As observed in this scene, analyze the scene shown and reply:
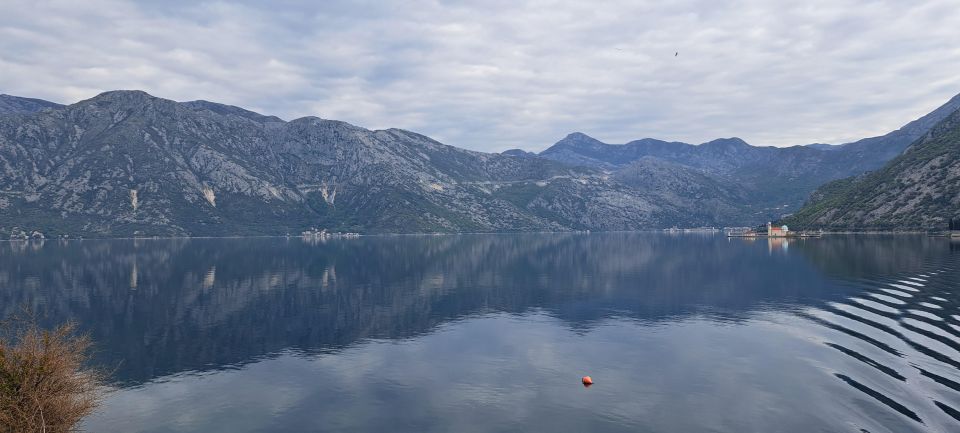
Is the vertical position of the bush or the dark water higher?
the bush

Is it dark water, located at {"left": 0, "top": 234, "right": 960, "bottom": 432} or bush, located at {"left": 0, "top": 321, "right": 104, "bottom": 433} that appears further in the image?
dark water, located at {"left": 0, "top": 234, "right": 960, "bottom": 432}

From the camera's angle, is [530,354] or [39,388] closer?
[39,388]

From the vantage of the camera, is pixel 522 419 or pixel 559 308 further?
pixel 559 308

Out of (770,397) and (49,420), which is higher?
(49,420)

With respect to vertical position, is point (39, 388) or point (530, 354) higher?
point (39, 388)

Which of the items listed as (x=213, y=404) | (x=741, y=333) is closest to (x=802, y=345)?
(x=741, y=333)

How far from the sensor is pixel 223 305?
404 feet

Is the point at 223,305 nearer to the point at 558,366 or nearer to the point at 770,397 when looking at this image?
the point at 558,366

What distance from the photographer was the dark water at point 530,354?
5306 cm

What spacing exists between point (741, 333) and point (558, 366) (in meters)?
36.6

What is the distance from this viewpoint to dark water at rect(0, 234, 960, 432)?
5306cm

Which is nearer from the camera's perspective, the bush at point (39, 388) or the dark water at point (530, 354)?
the bush at point (39, 388)

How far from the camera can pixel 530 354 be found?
78.4 meters

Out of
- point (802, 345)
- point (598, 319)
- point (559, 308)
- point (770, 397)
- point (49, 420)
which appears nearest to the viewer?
point (49, 420)
